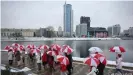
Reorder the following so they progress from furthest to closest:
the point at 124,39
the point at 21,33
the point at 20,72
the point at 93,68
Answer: the point at 124,39, the point at 21,33, the point at 20,72, the point at 93,68

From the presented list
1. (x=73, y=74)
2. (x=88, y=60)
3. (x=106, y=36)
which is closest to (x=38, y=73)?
(x=73, y=74)

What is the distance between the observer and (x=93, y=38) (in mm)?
120750

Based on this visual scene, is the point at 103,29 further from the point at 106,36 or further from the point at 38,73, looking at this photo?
the point at 38,73

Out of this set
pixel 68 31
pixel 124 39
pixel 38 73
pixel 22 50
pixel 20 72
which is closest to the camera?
pixel 20 72

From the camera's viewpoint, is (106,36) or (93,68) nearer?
(93,68)

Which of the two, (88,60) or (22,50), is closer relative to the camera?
(88,60)

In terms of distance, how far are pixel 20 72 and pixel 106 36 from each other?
117807mm

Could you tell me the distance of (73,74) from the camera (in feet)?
36.0

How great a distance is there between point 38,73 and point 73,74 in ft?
7.06

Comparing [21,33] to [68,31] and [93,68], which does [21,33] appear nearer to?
[68,31]

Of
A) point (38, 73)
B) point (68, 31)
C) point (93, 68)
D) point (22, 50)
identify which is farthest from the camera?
point (68, 31)

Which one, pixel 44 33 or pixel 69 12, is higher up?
pixel 69 12

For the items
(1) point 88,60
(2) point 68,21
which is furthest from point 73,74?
(2) point 68,21

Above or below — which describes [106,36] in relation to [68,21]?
below
